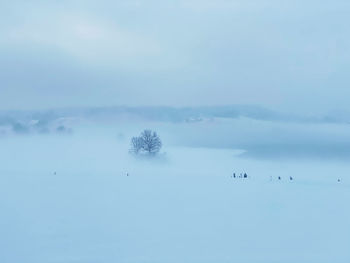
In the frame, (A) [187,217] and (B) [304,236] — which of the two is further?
(A) [187,217]

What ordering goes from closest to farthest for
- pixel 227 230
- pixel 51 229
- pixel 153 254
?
pixel 153 254
pixel 51 229
pixel 227 230

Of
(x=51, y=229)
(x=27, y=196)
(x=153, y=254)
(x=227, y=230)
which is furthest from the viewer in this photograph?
(x=27, y=196)

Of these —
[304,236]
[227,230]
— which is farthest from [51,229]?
[304,236]

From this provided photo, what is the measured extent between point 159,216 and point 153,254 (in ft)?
4.63

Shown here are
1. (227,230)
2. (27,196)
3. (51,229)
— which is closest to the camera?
(51,229)

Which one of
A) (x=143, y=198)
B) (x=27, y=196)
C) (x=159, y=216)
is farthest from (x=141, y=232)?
(x=27, y=196)

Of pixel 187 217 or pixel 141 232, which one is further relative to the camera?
pixel 187 217

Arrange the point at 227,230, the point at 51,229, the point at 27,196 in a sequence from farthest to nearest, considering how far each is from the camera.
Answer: the point at 27,196 < the point at 227,230 < the point at 51,229

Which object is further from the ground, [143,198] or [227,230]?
[143,198]

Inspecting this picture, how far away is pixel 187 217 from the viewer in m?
8.27

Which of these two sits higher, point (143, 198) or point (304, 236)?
point (143, 198)

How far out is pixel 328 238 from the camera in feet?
25.0

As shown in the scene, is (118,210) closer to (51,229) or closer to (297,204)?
(51,229)

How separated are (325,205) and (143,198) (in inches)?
123
